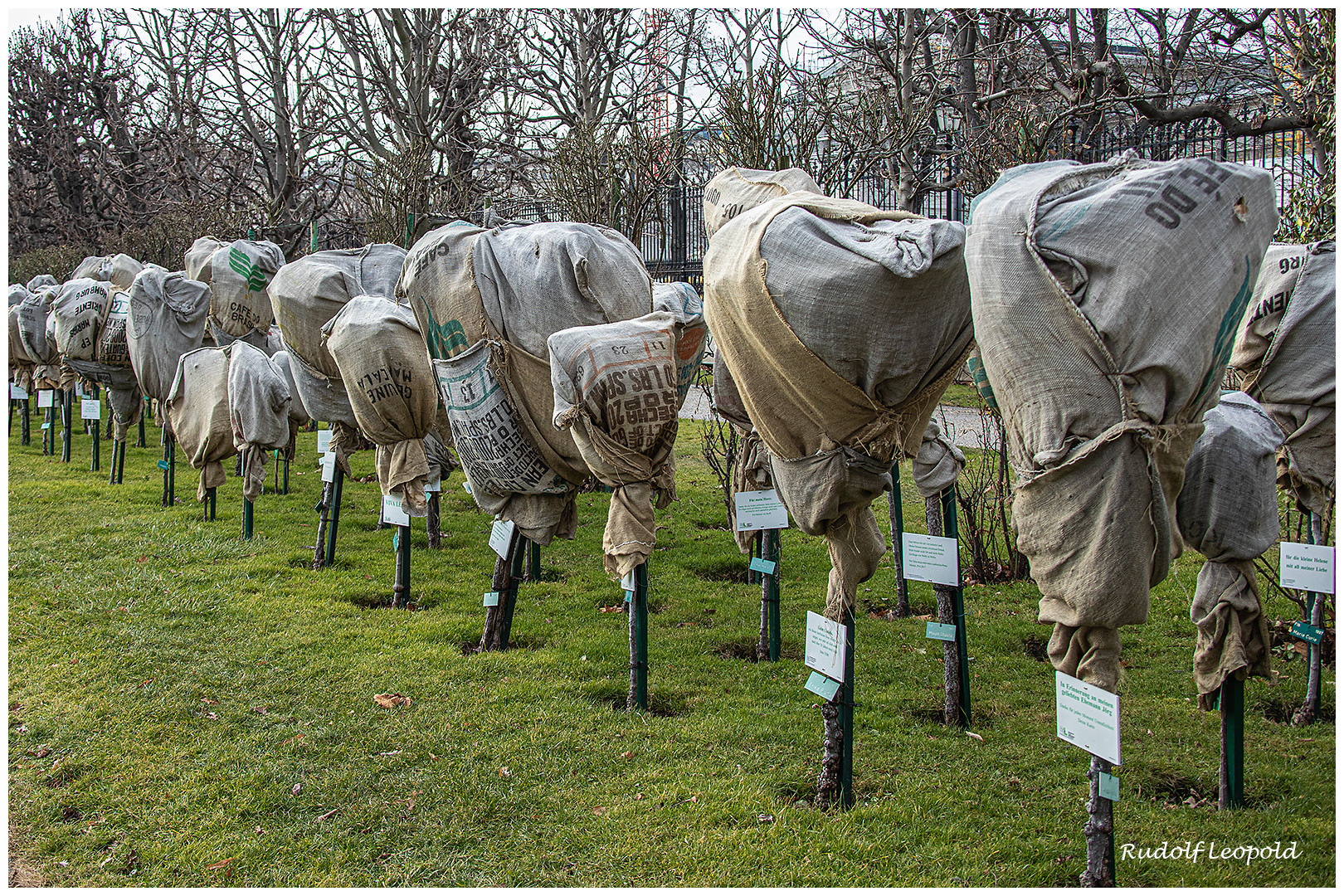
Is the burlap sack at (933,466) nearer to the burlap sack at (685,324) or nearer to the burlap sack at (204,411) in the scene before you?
the burlap sack at (685,324)

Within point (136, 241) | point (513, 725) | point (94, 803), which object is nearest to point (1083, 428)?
point (513, 725)

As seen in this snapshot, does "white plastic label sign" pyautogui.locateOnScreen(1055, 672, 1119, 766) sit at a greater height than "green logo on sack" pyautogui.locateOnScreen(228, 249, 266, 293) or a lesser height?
lesser

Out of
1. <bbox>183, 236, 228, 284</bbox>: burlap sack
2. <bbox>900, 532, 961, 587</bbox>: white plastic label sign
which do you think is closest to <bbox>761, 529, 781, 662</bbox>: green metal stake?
<bbox>900, 532, 961, 587</bbox>: white plastic label sign

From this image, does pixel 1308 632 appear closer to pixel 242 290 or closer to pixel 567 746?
pixel 567 746

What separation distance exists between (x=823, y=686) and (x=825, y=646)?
144 millimetres

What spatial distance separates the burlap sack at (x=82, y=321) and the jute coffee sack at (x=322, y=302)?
4.48 metres

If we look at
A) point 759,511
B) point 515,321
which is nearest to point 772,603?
point 759,511

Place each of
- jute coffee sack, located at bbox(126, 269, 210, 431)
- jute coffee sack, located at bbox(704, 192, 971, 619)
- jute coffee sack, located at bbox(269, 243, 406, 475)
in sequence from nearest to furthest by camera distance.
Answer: jute coffee sack, located at bbox(704, 192, 971, 619)
jute coffee sack, located at bbox(269, 243, 406, 475)
jute coffee sack, located at bbox(126, 269, 210, 431)

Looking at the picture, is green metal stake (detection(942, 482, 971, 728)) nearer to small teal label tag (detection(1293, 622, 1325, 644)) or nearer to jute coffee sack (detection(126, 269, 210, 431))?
small teal label tag (detection(1293, 622, 1325, 644))

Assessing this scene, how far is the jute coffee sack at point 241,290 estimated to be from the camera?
328 inches

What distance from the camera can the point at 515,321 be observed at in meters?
4.24

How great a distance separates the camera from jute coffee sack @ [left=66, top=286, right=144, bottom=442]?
9422 millimetres

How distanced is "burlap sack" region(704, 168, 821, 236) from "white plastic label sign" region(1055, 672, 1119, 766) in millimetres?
1845

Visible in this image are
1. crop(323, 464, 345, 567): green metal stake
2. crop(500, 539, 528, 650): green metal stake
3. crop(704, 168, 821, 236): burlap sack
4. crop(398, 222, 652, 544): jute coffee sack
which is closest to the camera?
crop(704, 168, 821, 236): burlap sack
